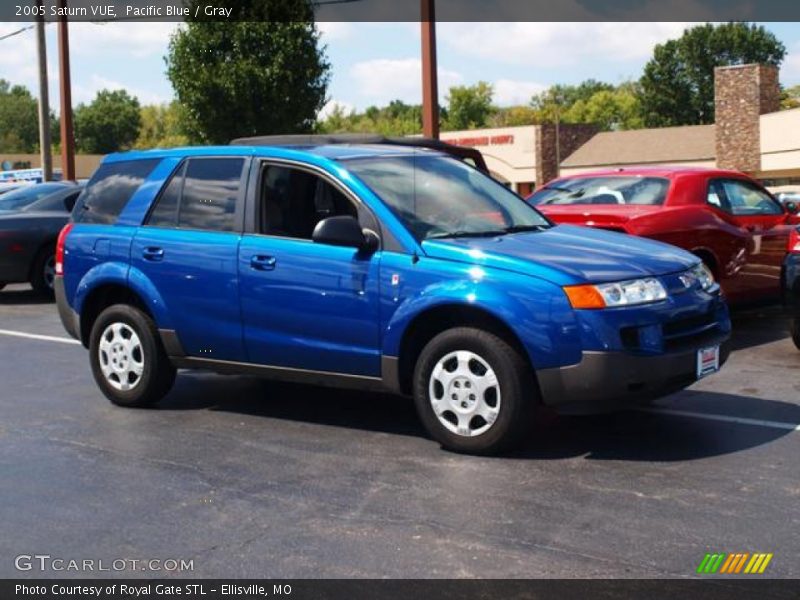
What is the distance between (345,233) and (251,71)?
2431 cm

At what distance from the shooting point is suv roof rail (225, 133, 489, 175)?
26.8 ft

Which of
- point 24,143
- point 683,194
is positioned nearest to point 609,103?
point 24,143

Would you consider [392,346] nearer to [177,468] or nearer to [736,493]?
[177,468]

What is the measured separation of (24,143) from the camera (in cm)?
12838

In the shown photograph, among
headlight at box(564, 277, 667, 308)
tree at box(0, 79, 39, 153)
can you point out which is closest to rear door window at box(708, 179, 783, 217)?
headlight at box(564, 277, 667, 308)

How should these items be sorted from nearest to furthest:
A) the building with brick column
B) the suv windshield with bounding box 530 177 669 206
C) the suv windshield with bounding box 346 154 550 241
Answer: the suv windshield with bounding box 346 154 550 241 < the suv windshield with bounding box 530 177 669 206 < the building with brick column

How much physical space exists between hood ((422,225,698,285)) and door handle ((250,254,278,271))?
1027 mm

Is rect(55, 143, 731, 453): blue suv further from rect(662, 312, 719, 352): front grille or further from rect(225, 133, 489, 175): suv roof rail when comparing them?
rect(225, 133, 489, 175): suv roof rail

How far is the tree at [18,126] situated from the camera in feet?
415

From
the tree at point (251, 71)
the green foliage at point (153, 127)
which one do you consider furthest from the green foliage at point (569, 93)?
the tree at point (251, 71)

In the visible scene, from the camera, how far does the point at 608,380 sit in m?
5.75

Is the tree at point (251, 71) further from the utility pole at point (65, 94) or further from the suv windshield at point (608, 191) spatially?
the suv windshield at point (608, 191)
